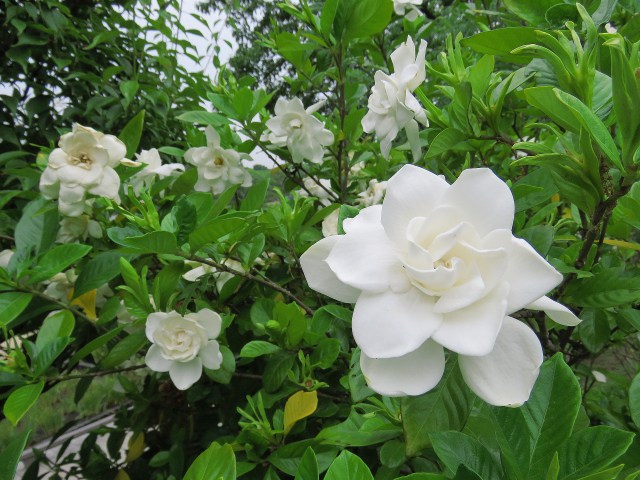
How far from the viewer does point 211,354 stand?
89cm

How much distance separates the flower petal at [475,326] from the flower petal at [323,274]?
96 mm

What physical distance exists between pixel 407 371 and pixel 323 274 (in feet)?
0.40

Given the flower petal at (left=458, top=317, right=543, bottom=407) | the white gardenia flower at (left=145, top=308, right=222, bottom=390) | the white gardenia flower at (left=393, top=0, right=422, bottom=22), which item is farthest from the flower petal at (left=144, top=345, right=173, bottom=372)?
the white gardenia flower at (left=393, top=0, right=422, bottom=22)

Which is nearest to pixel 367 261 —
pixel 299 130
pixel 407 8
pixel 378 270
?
pixel 378 270

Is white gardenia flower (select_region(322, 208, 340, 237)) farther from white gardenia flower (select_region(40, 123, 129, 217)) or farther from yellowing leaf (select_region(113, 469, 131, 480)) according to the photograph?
yellowing leaf (select_region(113, 469, 131, 480))

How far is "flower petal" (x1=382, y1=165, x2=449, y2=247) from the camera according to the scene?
437mm

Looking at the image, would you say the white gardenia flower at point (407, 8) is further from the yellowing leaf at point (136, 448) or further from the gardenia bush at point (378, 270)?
the yellowing leaf at point (136, 448)

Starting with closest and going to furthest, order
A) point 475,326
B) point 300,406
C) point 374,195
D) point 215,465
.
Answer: point 475,326 < point 215,465 < point 300,406 < point 374,195

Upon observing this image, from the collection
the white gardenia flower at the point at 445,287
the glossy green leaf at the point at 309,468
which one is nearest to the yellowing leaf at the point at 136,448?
the glossy green leaf at the point at 309,468

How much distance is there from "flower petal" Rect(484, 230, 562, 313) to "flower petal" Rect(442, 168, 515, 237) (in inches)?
0.8

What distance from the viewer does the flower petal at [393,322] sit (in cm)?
38

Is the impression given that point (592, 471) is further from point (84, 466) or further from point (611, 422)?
point (84, 466)

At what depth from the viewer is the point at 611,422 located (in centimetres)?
99

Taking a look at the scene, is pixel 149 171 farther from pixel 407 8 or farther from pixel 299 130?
pixel 407 8
